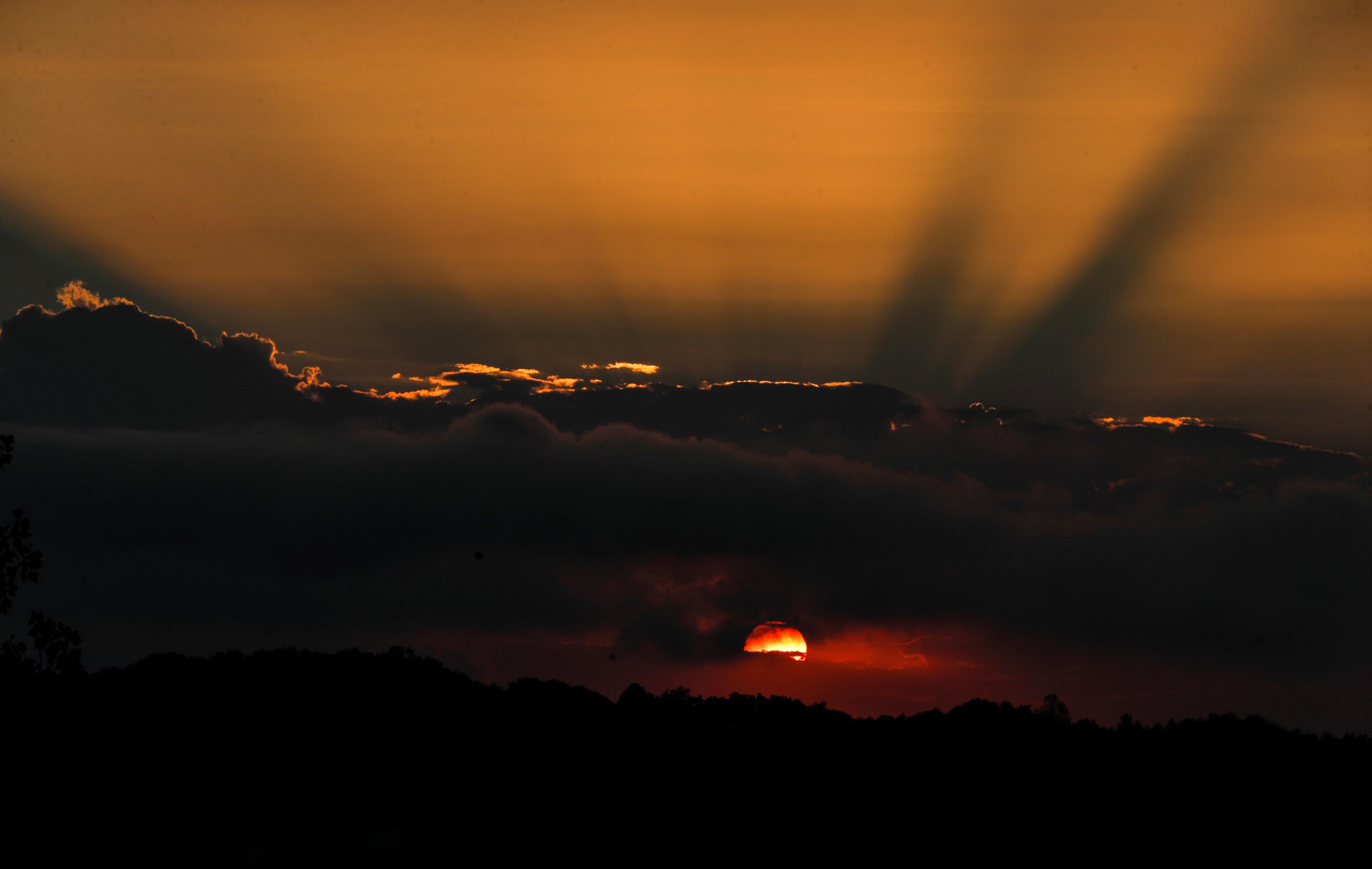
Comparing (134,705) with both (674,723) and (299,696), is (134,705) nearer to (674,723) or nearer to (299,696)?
(299,696)

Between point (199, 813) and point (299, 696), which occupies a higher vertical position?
point (299, 696)

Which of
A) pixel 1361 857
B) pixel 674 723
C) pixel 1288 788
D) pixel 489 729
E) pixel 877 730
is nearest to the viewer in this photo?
pixel 1361 857

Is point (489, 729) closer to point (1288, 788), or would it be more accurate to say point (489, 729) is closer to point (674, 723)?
point (674, 723)

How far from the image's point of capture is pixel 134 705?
150 ft

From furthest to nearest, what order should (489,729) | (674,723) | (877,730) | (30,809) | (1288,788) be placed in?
(877,730) → (674,723) → (489,729) → (1288,788) → (30,809)

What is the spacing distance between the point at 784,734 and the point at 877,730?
56.7 ft

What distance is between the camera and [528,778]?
40562 mm

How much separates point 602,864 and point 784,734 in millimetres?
18119

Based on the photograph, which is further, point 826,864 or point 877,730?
point 877,730

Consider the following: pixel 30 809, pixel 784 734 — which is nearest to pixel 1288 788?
pixel 784 734

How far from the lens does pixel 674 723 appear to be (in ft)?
178

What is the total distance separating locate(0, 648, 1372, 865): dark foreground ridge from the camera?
3409 cm

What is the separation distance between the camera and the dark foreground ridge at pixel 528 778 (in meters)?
34.1

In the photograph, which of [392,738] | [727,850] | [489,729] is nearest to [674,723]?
[489,729]
